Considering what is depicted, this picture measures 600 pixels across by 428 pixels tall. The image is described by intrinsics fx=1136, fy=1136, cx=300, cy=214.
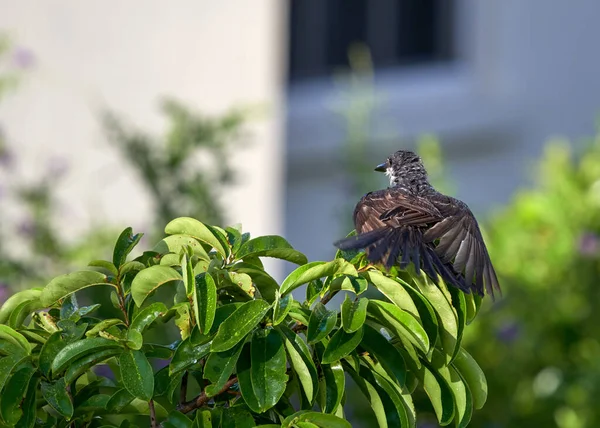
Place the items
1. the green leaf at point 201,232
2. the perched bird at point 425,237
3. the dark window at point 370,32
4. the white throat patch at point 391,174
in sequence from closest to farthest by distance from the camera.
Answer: the green leaf at point 201,232 < the perched bird at point 425,237 < the white throat patch at point 391,174 < the dark window at point 370,32

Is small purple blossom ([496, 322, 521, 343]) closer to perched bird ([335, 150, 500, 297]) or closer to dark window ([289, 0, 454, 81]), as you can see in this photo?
perched bird ([335, 150, 500, 297])

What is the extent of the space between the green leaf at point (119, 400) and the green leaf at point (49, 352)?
11cm

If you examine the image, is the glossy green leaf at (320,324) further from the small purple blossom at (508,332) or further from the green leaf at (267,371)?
the small purple blossom at (508,332)

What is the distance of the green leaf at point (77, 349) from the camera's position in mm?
1757

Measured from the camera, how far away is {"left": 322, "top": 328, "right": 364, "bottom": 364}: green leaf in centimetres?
174

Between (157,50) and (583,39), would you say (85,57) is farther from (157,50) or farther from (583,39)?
(583,39)

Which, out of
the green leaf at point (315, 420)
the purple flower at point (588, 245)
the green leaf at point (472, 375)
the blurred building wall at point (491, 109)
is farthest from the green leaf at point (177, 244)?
the blurred building wall at point (491, 109)

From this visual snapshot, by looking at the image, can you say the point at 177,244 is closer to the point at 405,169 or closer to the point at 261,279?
the point at 261,279

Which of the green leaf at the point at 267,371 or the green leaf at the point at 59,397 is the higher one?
the green leaf at the point at 267,371

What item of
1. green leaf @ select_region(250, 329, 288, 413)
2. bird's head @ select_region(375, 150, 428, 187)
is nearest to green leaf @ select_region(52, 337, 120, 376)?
green leaf @ select_region(250, 329, 288, 413)

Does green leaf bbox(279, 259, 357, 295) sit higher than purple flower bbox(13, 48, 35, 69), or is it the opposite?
green leaf bbox(279, 259, 357, 295)

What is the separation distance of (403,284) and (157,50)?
3.69 metres

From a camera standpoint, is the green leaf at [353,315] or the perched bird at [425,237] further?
the perched bird at [425,237]

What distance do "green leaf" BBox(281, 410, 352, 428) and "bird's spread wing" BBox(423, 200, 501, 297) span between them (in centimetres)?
50
